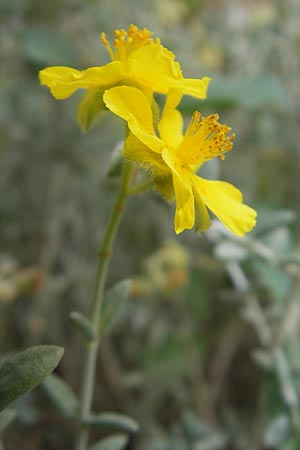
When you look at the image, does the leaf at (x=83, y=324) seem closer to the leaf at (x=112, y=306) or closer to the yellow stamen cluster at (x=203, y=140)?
the leaf at (x=112, y=306)

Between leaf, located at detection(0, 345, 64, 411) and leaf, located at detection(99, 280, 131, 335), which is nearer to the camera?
leaf, located at detection(0, 345, 64, 411)

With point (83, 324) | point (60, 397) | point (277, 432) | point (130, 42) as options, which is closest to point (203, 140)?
point (130, 42)

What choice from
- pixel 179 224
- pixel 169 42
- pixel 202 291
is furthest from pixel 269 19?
pixel 179 224

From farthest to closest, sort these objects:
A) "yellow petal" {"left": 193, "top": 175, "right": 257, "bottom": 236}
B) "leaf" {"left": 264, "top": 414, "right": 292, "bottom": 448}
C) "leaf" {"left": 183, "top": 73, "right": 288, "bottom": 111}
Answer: "leaf" {"left": 183, "top": 73, "right": 288, "bottom": 111}
"leaf" {"left": 264, "top": 414, "right": 292, "bottom": 448}
"yellow petal" {"left": 193, "top": 175, "right": 257, "bottom": 236}

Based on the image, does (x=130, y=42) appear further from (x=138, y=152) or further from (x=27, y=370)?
(x=27, y=370)

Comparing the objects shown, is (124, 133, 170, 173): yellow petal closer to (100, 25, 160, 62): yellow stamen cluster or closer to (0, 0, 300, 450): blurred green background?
(100, 25, 160, 62): yellow stamen cluster

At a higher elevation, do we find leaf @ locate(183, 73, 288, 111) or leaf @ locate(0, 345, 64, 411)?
leaf @ locate(183, 73, 288, 111)

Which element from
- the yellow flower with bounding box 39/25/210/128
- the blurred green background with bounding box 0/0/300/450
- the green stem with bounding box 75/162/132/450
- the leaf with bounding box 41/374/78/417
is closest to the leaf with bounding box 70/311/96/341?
the green stem with bounding box 75/162/132/450
